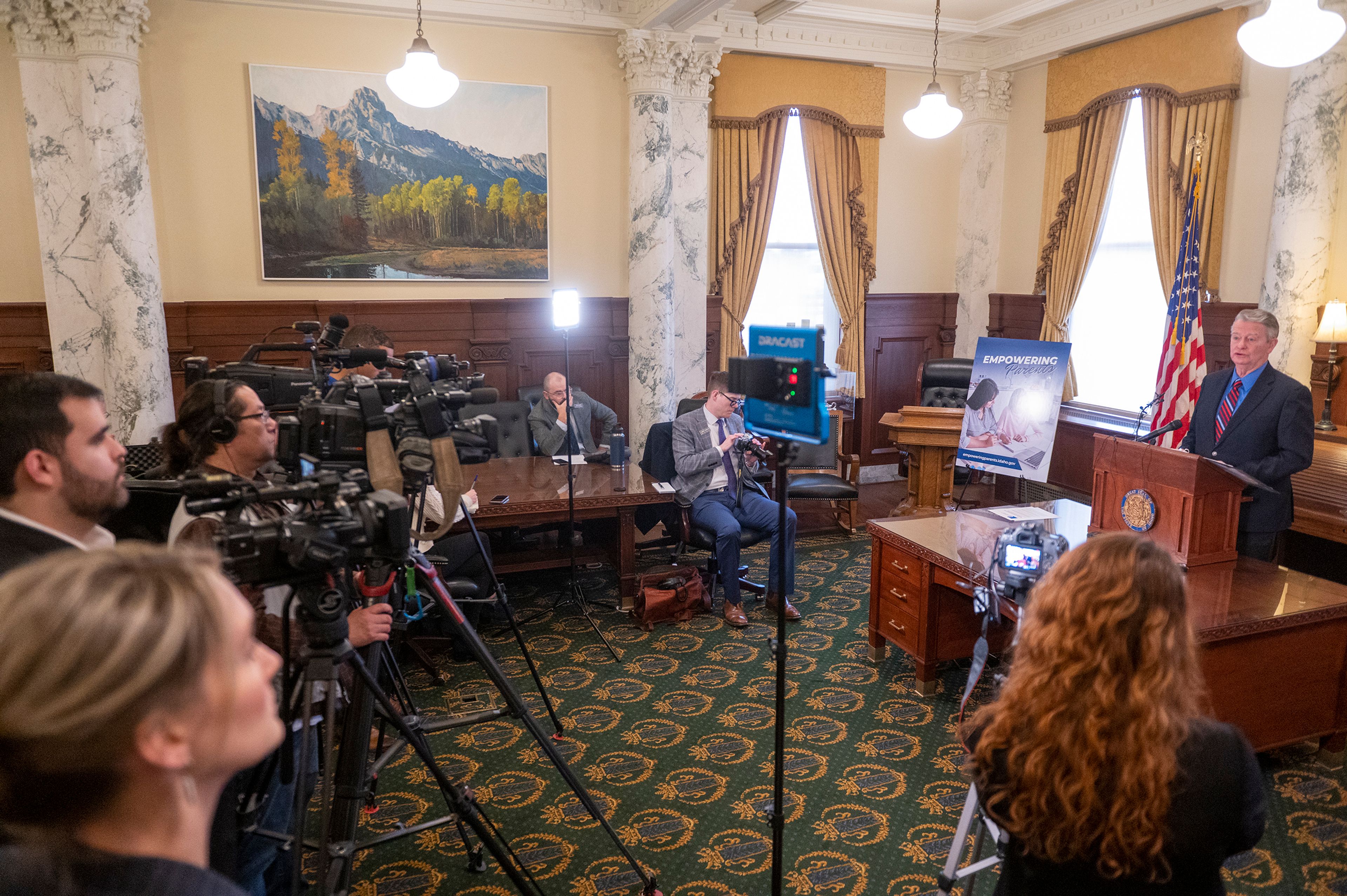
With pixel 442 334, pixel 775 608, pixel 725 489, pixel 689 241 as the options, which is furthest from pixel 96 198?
pixel 775 608

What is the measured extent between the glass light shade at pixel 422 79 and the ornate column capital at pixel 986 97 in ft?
15.5

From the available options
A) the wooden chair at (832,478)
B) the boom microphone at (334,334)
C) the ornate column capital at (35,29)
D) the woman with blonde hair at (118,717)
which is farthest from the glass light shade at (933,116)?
the woman with blonde hair at (118,717)

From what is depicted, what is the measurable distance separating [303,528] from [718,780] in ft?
6.83

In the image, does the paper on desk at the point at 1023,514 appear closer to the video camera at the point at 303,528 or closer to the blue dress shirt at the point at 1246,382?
the blue dress shirt at the point at 1246,382

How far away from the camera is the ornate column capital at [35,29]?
511cm

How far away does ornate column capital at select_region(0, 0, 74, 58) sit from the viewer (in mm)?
5105

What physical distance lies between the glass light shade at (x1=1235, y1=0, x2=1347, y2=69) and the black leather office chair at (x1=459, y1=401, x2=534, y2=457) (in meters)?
4.13

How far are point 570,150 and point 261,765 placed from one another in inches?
210

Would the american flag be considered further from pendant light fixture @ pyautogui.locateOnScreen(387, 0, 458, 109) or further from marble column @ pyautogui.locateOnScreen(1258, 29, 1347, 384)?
pendant light fixture @ pyautogui.locateOnScreen(387, 0, 458, 109)

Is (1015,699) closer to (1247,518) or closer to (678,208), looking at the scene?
(1247,518)

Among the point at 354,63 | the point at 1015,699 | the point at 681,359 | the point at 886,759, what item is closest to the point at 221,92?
the point at 354,63

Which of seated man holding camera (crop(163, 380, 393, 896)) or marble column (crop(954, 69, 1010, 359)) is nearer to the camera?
seated man holding camera (crop(163, 380, 393, 896))

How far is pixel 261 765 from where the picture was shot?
78.9 inches

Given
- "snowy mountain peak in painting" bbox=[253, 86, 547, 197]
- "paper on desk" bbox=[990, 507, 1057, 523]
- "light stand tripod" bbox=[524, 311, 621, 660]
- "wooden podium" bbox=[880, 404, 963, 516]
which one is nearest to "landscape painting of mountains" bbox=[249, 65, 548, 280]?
Result: "snowy mountain peak in painting" bbox=[253, 86, 547, 197]
